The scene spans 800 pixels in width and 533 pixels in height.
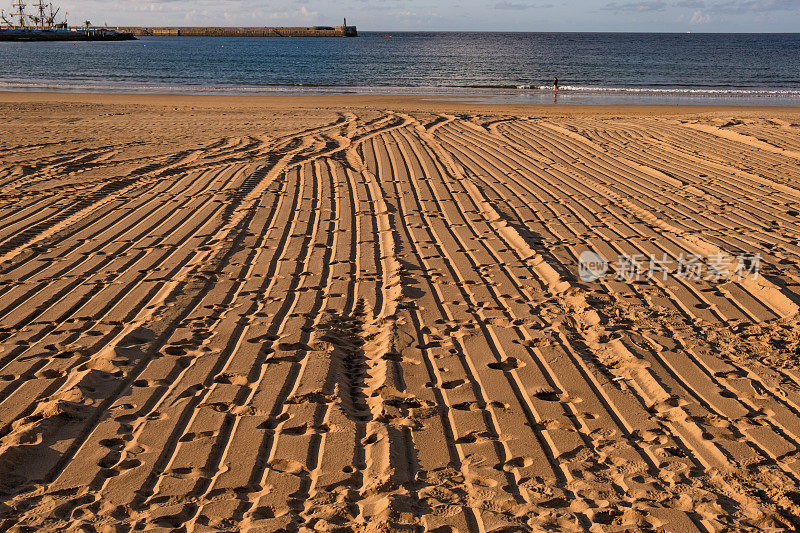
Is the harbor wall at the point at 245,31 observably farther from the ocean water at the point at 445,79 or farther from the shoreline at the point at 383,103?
the shoreline at the point at 383,103

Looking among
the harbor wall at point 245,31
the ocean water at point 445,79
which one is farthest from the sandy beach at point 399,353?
the harbor wall at point 245,31

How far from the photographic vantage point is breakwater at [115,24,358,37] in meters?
123

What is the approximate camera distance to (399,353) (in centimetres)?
402

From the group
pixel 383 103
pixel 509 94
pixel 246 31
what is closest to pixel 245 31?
pixel 246 31

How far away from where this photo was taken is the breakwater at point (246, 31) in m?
123

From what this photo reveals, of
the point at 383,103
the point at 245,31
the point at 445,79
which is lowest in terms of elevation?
the point at 383,103

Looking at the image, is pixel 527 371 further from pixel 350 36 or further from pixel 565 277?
pixel 350 36

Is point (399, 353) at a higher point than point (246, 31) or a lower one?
lower

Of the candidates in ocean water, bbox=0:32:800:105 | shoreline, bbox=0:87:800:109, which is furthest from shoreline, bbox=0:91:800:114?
ocean water, bbox=0:32:800:105

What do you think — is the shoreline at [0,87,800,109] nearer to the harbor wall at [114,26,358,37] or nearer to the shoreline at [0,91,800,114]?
the shoreline at [0,91,800,114]

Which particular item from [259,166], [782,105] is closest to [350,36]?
[782,105]

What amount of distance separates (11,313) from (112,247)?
1.51 metres

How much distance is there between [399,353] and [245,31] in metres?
145

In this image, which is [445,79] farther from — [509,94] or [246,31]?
[246,31]
